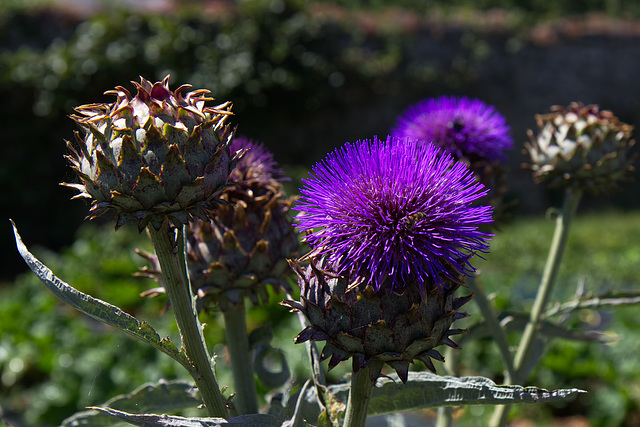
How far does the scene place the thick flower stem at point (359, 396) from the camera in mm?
774

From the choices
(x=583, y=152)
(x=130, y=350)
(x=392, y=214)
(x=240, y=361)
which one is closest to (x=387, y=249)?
(x=392, y=214)

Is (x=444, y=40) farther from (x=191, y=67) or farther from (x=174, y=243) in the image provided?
(x=174, y=243)

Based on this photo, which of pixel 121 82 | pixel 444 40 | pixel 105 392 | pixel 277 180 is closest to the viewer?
pixel 277 180

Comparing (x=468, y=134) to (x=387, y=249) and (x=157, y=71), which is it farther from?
(x=157, y=71)

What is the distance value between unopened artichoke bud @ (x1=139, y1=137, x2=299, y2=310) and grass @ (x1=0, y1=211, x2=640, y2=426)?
120 centimetres

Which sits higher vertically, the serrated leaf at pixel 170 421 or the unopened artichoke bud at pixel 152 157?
the unopened artichoke bud at pixel 152 157

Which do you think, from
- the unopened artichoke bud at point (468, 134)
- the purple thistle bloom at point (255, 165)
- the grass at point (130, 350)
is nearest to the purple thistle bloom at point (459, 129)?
the unopened artichoke bud at point (468, 134)

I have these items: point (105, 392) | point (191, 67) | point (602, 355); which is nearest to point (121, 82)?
point (191, 67)

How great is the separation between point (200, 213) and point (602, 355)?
286 cm

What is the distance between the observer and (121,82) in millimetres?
5883

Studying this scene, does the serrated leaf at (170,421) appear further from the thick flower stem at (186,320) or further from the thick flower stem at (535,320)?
the thick flower stem at (535,320)

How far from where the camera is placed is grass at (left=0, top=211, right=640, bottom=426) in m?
2.62

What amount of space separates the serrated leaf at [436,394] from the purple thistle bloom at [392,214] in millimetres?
134

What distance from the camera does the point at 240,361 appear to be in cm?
103
